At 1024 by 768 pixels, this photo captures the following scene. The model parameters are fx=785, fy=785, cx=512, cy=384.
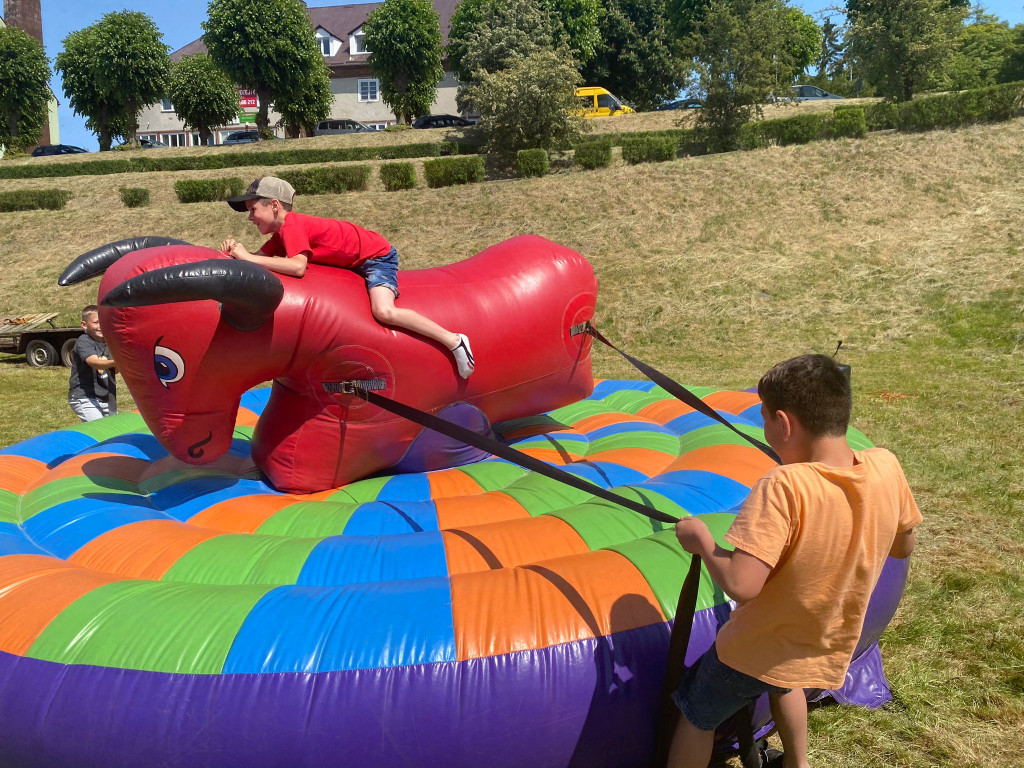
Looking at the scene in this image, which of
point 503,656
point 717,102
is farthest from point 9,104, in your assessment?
point 503,656

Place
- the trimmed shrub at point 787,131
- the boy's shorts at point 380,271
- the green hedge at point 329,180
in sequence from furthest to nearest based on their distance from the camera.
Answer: the green hedge at point 329,180 < the trimmed shrub at point 787,131 < the boy's shorts at point 380,271

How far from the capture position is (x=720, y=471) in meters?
4.24

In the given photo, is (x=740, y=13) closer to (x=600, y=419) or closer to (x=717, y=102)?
(x=717, y=102)

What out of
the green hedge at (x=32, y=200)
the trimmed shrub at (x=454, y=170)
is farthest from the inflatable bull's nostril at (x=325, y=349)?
the green hedge at (x=32, y=200)

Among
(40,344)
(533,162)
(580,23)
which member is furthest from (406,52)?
(40,344)

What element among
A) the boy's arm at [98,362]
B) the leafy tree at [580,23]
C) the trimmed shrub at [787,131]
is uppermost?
the leafy tree at [580,23]

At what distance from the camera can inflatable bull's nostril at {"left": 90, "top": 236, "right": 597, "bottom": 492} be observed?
3812mm

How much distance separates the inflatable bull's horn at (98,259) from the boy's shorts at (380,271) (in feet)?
3.21

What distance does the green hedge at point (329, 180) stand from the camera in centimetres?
2025

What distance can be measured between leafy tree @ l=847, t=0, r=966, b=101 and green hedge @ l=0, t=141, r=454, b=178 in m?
13.0

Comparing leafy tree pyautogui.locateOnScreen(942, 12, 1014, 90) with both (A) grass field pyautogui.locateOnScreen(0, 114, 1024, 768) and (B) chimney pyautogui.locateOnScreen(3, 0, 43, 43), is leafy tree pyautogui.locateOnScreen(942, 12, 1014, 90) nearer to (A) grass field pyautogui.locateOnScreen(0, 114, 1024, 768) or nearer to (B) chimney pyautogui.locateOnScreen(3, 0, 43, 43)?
(A) grass field pyautogui.locateOnScreen(0, 114, 1024, 768)

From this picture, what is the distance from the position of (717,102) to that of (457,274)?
18.9m

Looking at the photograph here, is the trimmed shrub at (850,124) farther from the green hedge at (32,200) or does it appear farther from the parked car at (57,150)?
the parked car at (57,150)

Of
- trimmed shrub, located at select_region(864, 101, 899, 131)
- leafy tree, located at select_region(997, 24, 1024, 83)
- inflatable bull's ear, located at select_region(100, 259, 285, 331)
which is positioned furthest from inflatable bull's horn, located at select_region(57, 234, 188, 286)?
leafy tree, located at select_region(997, 24, 1024, 83)
